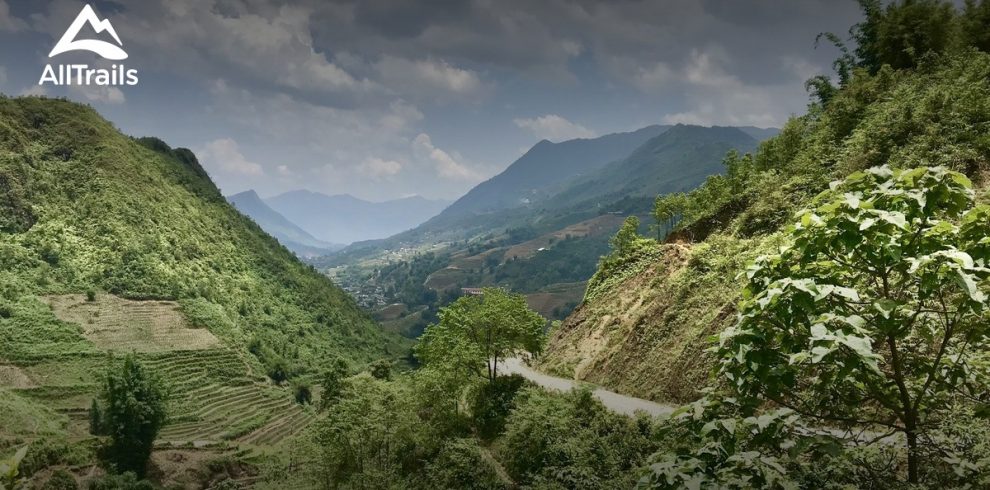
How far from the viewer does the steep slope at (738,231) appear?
23781mm

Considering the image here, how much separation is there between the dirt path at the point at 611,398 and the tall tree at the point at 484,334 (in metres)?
2.14

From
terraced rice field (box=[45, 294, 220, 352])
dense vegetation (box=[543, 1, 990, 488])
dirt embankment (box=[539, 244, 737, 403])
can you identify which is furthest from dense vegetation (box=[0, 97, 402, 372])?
dense vegetation (box=[543, 1, 990, 488])

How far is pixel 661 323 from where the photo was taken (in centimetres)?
2803

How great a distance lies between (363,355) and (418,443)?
10954 cm

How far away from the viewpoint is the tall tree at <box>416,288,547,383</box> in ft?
105

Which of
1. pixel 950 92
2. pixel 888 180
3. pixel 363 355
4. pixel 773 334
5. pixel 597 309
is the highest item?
pixel 950 92

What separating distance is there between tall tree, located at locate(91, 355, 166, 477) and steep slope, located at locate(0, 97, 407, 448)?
9311 millimetres

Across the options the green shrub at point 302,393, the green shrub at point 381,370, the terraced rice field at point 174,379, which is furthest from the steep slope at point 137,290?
the green shrub at point 381,370

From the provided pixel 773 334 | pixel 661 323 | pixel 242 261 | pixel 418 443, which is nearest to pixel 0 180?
pixel 242 261

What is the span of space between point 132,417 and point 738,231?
209 ft

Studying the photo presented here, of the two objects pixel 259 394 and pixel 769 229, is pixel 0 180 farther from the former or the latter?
pixel 769 229

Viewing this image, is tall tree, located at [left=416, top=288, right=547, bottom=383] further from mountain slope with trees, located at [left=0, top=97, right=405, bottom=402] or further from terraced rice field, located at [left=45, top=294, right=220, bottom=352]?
mountain slope with trees, located at [left=0, top=97, right=405, bottom=402]

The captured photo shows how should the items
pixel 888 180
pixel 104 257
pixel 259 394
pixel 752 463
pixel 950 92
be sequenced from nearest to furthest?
pixel 752 463 → pixel 888 180 → pixel 950 92 → pixel 259 394 → pixel 104 257

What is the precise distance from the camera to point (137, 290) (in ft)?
334
